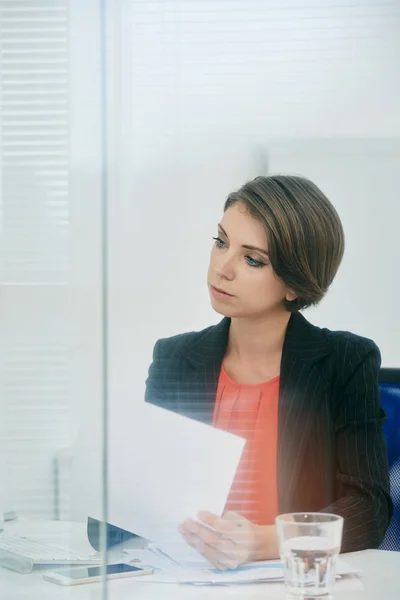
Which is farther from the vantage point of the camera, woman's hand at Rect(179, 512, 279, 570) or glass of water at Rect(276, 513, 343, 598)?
woman's hand at Rect(179, 512, 279, 570)

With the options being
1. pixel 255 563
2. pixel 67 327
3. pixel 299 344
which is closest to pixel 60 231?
pixel 67 327

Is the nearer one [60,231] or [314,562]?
[314,562]

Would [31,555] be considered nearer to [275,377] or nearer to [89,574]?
[89,574]

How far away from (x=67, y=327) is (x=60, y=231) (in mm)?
134

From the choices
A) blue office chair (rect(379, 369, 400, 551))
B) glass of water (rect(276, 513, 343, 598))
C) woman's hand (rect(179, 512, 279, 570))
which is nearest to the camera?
glass of water (rect(276, 513, 343, 598))

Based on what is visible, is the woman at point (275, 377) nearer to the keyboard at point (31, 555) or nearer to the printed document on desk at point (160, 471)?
the printed document on desk at point (160, 471)

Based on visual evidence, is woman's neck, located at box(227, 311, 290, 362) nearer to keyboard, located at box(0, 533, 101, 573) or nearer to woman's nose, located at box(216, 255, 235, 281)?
woman's nose, located at box(216, 255, 235, 281)

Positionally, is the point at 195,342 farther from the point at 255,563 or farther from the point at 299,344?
the point at 255,563

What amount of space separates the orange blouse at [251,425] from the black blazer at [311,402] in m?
0.01

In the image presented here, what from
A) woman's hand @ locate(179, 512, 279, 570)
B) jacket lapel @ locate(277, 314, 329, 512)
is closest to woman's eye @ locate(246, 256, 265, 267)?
jacket lapel @ locate(277, 314, 329, 512)

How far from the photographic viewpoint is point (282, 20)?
3.85 feet

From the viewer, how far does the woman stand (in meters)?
1.17

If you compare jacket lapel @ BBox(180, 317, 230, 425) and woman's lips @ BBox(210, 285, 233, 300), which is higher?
woman's lips @ BBox(210, 285, 233, 300)

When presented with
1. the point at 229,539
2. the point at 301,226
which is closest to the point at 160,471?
the point at 229,539
